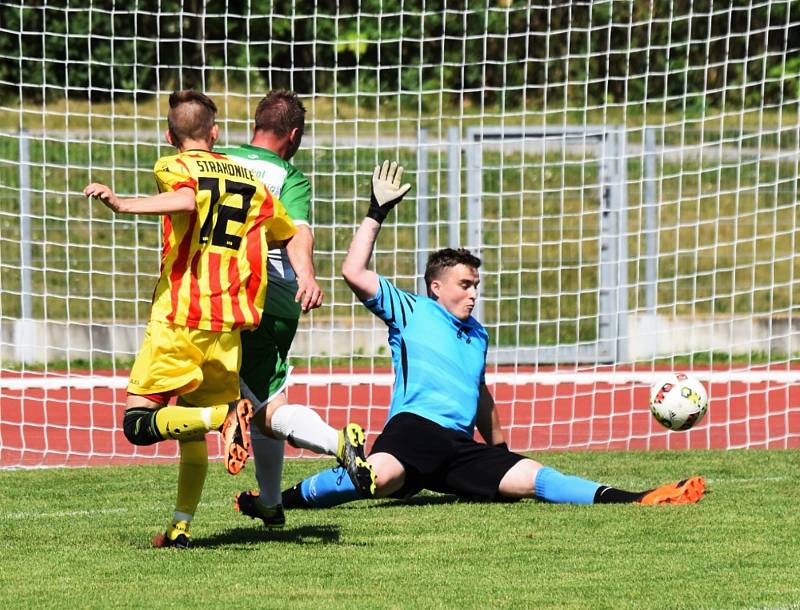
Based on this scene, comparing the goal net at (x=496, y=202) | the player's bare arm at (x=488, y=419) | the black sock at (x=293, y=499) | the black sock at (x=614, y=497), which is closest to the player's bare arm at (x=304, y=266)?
the black sock at (x=293, y=499)

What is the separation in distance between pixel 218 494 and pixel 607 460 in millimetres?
2460

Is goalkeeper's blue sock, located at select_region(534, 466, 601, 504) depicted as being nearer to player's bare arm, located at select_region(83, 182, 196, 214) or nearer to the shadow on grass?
the shadow on grass

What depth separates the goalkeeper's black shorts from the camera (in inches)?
260

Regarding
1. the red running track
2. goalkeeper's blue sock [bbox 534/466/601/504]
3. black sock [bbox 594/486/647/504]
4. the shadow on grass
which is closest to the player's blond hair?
the shadow on grass

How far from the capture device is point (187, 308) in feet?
17.6

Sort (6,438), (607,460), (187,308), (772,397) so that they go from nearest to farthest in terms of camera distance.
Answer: (187,308) < (607,460) < (6,438) < (772,397)

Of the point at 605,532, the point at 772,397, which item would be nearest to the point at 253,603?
the point at 605,532

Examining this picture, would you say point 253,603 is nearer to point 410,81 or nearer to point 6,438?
point 6,438

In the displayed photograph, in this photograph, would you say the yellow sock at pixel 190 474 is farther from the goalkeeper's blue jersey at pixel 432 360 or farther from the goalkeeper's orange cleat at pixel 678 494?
the goalkeeper's orange cleat at pixel 678 494

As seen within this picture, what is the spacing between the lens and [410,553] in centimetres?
547

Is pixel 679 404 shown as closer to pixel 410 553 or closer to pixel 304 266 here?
pixel 410 553

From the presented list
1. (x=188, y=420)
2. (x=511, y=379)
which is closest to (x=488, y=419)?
(x=188, y=420)

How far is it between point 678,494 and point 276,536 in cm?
191

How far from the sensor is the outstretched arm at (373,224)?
6.05 meters
